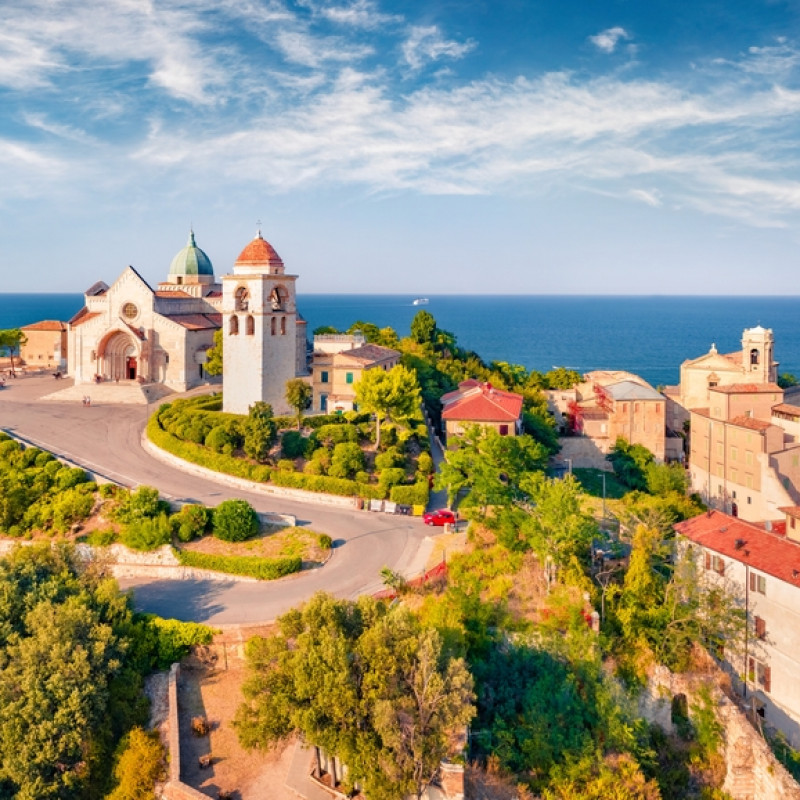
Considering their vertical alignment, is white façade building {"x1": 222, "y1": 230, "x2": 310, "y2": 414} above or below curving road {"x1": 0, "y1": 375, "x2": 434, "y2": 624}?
above

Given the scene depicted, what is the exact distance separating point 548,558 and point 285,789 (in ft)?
41.7

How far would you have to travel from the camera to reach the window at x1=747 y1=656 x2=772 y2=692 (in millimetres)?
29266

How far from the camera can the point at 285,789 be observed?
21.8 m

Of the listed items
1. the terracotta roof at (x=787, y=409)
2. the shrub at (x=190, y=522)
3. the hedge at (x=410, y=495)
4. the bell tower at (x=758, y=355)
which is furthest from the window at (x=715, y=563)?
the bell tower at (x=758, y=355)

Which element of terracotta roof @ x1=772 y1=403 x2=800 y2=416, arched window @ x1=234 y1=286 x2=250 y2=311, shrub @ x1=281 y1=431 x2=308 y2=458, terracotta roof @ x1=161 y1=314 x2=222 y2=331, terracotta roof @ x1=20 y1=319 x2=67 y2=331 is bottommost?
shrub @ x1=281 y1=431 x2=308 y2=458

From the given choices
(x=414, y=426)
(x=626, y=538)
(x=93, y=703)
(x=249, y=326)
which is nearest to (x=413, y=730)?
(x=93, y=703)

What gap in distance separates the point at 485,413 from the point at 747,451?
638 inches

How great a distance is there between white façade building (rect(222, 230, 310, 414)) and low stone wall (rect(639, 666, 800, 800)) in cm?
3019

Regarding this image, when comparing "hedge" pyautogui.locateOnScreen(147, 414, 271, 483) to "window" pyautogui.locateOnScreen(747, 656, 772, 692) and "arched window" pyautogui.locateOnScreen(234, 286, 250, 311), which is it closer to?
"arched window" pyautogui.locateOnScreen(234, 286, 250, 311)

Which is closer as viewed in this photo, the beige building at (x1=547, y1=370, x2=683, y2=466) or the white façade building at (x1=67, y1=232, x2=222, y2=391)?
the beige building at (x1=547, y1=370, x2=683, y2=466)

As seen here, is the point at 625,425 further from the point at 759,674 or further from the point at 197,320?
the point at 197,320

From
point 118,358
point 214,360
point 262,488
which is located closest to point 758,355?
point 262,488

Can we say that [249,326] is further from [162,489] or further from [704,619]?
[704,619]

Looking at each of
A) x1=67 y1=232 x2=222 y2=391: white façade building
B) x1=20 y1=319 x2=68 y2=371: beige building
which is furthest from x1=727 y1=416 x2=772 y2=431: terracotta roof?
x1=20 y1=319 x2=68 y2=371: beige building
